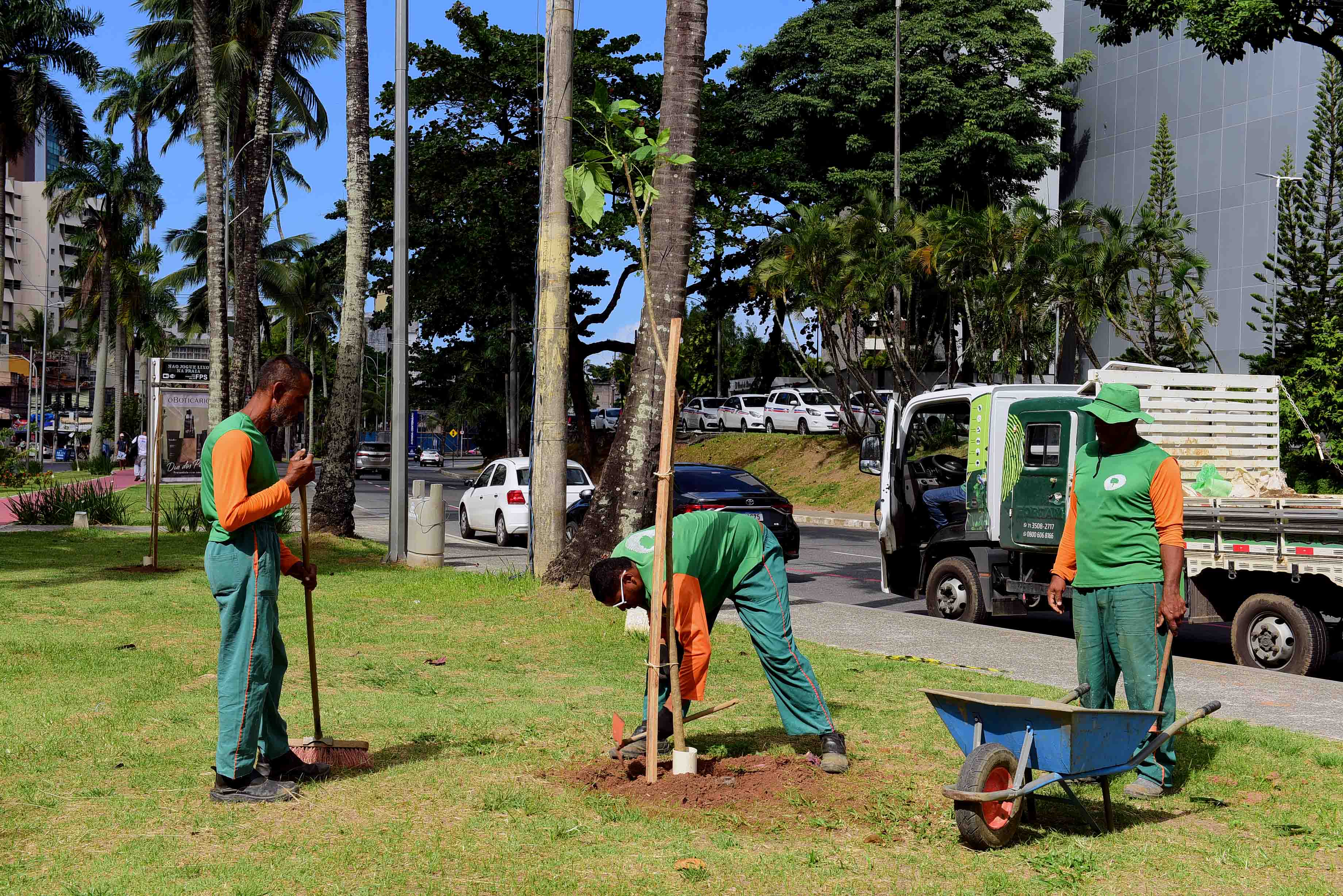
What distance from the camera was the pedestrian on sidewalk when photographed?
37.3 meters

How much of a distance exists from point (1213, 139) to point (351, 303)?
32.1m

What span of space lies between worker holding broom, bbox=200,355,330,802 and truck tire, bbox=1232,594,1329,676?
7.50 m

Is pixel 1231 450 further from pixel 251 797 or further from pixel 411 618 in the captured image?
pixel 251 797

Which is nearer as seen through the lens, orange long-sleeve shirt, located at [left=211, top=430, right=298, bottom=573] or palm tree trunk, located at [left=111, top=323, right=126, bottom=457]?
orange long-sleeve shirt, located at [left=211, top=430, right=298, bottom=573]

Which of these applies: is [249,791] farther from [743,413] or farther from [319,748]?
[743,413]

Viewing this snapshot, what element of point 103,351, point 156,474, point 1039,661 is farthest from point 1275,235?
point 103,351

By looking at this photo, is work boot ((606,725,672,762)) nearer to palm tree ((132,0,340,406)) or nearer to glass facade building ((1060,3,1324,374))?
palm tree ((132,0,340,406))

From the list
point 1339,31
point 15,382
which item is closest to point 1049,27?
point 1339,31

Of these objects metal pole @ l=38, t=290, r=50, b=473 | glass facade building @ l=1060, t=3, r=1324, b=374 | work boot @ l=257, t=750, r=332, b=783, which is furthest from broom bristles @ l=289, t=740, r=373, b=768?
metal pole @ l=38, t=290, r=50, b=473

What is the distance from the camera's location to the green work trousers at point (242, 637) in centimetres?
548

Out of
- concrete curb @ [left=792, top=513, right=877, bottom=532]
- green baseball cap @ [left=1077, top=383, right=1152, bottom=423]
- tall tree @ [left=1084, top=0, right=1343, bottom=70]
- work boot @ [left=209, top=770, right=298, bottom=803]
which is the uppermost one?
tall tree @ [left=1084, top=0, right=1343, bottom=70]

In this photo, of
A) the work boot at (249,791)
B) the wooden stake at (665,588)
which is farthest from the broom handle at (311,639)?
the wooden stake at (665,588)

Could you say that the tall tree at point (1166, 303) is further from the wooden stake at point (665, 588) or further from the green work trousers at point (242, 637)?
the green work trousers at point (242, 637)

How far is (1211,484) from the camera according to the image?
36.1 feet
